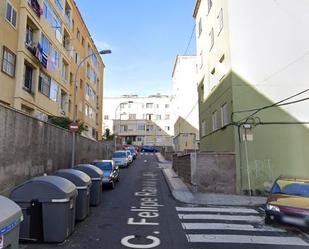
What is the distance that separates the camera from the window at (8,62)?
20.5 m

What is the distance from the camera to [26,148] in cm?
1290

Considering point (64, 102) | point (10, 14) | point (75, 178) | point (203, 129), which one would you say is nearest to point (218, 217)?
point (75, 178)

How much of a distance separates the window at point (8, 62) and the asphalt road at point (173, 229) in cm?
1157

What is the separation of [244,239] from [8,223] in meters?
5.90

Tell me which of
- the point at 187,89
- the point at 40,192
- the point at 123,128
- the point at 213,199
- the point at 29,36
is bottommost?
the point at 213,199

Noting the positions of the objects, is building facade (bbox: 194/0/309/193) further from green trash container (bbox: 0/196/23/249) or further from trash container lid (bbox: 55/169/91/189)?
green trash container (bbox: 0/196/23/249)

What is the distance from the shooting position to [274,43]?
17.8 metres

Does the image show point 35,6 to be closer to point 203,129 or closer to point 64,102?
point 64,102

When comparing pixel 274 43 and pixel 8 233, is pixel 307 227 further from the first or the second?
pixel 274 43

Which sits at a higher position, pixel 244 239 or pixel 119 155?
pixel 119 155

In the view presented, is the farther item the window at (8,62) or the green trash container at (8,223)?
the window at (8,62)

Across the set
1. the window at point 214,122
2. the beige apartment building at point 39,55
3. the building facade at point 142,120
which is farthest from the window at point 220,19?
the building facade at point 142,120

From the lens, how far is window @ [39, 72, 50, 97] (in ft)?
85.1

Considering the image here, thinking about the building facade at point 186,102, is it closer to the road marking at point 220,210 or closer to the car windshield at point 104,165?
the car windshield at point 104,165
